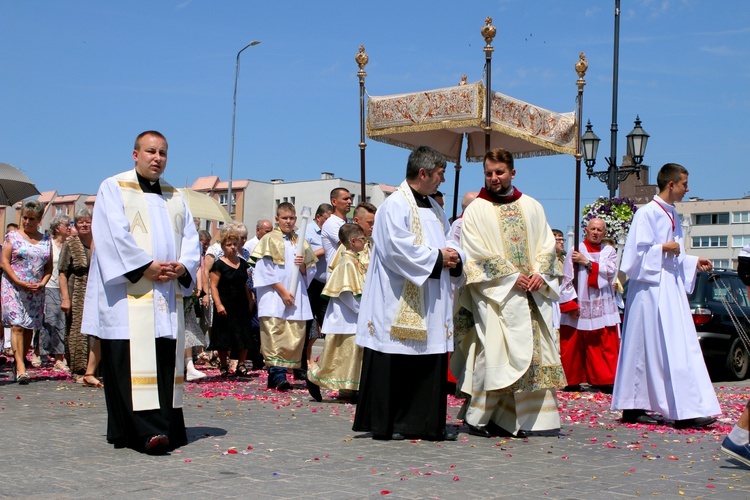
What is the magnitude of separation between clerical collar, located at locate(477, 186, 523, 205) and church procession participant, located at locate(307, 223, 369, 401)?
8.14 ft

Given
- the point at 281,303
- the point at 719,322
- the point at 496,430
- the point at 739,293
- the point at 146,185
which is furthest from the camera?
the point at 739,293

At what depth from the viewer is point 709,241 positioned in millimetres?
110750

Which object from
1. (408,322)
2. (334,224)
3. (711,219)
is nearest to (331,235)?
(334,224)

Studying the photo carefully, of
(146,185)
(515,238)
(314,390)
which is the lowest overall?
(314,390)

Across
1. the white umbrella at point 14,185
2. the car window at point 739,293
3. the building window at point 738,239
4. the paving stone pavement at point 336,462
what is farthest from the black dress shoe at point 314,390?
the building window at point 738,239

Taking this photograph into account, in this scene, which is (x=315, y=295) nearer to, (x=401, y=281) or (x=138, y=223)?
(x=401, y=281)

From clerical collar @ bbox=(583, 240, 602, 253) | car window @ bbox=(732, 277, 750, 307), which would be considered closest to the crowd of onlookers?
clerical collar @ bbox=(583, 240, 602, 253)

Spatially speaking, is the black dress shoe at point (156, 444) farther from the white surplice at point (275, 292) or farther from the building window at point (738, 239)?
the building window at point (738, 239)

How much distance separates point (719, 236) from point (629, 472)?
365 ft

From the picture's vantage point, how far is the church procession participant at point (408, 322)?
7289 millimetres

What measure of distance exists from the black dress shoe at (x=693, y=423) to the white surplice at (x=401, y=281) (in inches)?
90.2

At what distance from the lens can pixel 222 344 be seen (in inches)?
481

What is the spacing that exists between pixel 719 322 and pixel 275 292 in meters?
6.63

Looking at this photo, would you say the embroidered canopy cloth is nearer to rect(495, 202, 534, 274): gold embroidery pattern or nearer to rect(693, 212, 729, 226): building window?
rect(495, 202, 534, 274): gold embroidery pattern
